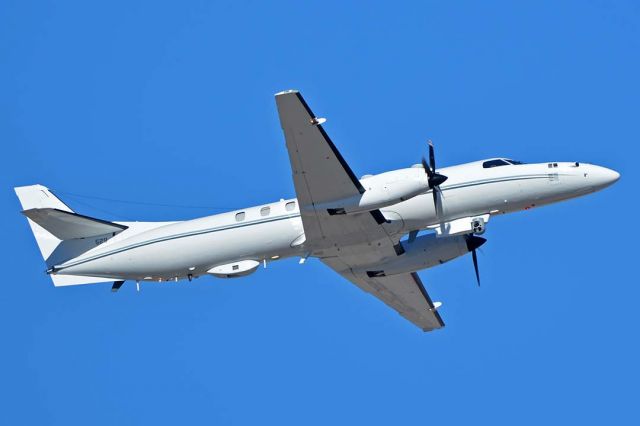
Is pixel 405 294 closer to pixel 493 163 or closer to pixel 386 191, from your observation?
pixel 493 163

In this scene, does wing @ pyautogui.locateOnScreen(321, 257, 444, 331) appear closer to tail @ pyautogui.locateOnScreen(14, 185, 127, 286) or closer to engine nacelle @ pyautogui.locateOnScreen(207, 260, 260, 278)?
engine nacelle @ pyautogui.locateOnScreen(207, 260, 260, 278)

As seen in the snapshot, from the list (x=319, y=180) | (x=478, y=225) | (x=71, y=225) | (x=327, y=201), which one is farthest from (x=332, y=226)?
(x=71, y=225)

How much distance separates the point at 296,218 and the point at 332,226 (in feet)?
4.11

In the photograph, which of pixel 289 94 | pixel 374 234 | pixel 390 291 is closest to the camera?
pixel 289 94

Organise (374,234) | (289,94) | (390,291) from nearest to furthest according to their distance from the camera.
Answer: (289,94)
(374,234)
(390,291)

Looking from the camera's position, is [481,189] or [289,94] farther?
[481,189]

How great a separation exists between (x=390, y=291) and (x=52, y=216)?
11667mm

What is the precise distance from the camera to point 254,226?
31.0m

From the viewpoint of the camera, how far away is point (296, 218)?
101 feet

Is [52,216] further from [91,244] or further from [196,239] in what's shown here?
[196,239]

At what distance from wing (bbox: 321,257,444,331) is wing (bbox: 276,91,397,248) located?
361cm

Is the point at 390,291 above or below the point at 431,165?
below

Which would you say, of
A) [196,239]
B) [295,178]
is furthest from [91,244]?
[295,178]

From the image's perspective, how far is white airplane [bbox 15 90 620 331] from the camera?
29078 mm
